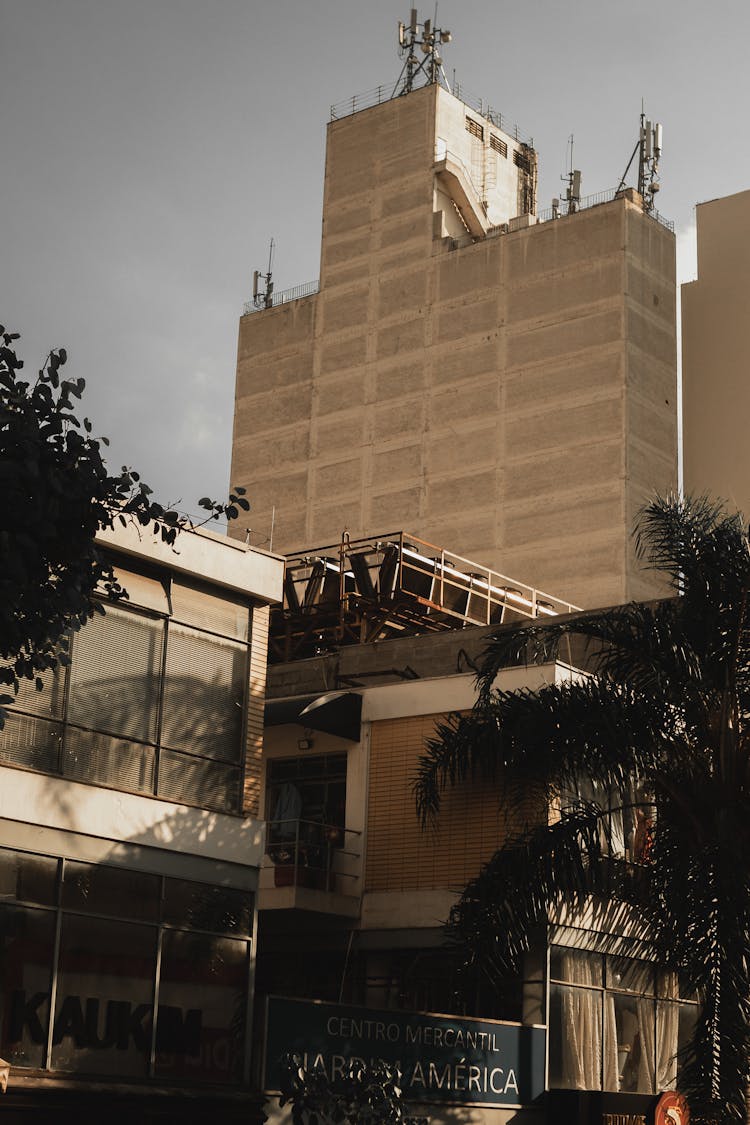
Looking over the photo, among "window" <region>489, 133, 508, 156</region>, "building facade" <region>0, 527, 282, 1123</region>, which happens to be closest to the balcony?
"building facade" <region>0, 527, 282, 1123</region>

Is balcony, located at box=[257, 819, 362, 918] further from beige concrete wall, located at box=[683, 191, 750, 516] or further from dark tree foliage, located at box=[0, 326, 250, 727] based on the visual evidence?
beige concrete wall, located at box=[683, 191, 750, 516]

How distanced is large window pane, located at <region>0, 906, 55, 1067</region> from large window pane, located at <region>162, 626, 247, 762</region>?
3504 mm

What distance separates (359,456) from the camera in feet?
Answer: 215

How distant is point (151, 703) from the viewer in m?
→ 23.8

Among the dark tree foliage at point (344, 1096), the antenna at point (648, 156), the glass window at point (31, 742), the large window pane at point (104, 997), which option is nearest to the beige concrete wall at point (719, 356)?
the antenna at point (648, 156)

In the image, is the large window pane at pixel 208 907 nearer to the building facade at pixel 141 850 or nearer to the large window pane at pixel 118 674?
the building facade at pixel 141 850

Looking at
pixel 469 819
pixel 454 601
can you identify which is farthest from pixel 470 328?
pixel 469 819

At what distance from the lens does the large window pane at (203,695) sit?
2417 centimetres

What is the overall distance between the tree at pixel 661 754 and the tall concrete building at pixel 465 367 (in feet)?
111

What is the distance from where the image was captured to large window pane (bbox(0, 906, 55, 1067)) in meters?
20.8

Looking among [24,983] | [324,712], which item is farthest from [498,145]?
[24,983]

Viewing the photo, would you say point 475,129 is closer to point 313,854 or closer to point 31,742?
point 313,854

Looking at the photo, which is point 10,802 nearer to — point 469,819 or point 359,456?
point 469,819

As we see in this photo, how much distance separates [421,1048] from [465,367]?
4078cm
